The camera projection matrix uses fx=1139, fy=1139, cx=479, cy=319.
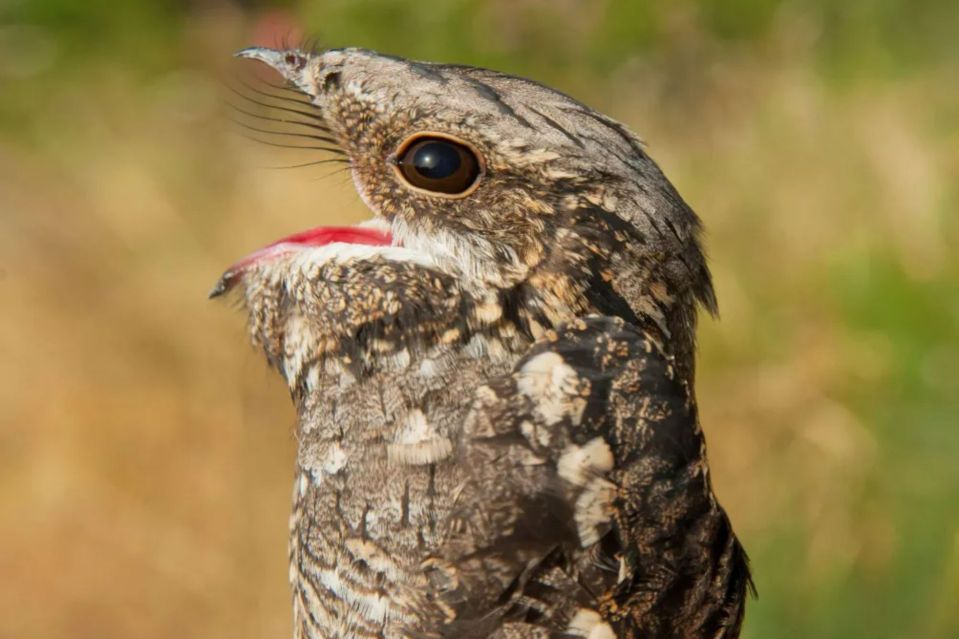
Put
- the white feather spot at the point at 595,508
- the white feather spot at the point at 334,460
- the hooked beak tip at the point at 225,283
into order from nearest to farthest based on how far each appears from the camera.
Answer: the white feather spot at the point at 595,508 → the white feather spot at the point at 334,460 → the hooked beak tip at the point at 225,283

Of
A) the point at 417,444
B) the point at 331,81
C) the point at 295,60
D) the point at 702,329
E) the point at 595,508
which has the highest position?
the point at 702,329

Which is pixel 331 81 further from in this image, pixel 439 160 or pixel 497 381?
pixel 497 381

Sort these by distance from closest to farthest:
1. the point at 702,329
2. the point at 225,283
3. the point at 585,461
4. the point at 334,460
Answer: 1. the point at 585,461
2. the point at 334,460
3. the point at 225,283
4. the point at 702,329

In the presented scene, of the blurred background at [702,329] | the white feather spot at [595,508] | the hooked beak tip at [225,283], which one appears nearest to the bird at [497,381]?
the white feather spot at [595,508]

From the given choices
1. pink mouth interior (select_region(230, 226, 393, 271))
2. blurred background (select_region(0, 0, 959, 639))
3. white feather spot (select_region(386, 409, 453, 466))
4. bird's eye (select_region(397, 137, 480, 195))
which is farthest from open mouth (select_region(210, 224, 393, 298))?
blurred background (select_region(0, 0, 959, 639))

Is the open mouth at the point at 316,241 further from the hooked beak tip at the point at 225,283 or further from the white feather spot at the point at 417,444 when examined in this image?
the white feather spot at the point at 417,444

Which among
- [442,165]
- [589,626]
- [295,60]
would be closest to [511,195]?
[442,165]
